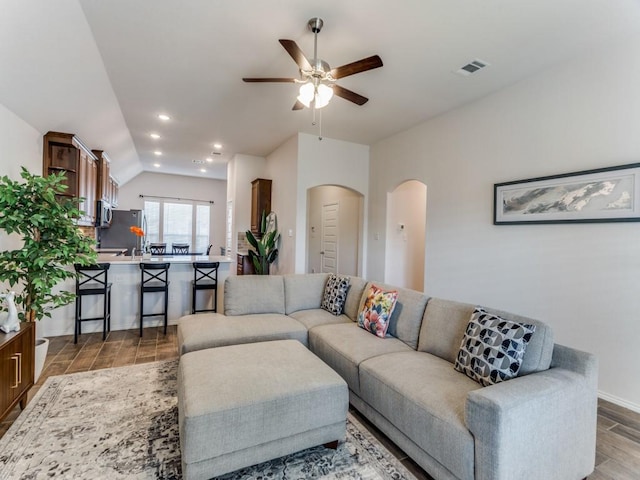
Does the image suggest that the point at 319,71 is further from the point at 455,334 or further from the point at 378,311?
the point at 455,334

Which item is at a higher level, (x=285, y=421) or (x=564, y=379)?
(x=564, y=379)

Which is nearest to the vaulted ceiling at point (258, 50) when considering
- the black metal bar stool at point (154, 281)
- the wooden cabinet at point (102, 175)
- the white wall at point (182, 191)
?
the wooden cabinet at point (102, 175)

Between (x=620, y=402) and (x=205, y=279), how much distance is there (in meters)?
4.82

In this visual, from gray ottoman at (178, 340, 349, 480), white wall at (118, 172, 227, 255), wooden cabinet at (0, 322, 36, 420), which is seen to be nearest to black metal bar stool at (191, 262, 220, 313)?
wooden cabinet at (0, 322, 36, 420)

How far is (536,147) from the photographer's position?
3188mm

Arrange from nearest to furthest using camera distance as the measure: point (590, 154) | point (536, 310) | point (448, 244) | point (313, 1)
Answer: point (313, 1), point (590, 154), point (536, 310), point (448, 244)

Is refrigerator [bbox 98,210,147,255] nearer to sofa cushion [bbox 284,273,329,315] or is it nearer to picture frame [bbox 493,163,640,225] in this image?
sofa cushion [bbox 284,273,329,315]

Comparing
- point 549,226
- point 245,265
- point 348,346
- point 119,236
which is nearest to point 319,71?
point 348,346

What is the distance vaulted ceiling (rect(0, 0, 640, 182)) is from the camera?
2.31 metres

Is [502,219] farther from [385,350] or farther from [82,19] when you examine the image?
[82,19]

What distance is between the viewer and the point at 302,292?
3617 millimetres

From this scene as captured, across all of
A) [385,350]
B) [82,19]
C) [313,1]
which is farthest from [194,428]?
[82,19]

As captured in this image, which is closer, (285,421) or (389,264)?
(285,421)

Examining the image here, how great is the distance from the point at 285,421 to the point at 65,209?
2.42m
